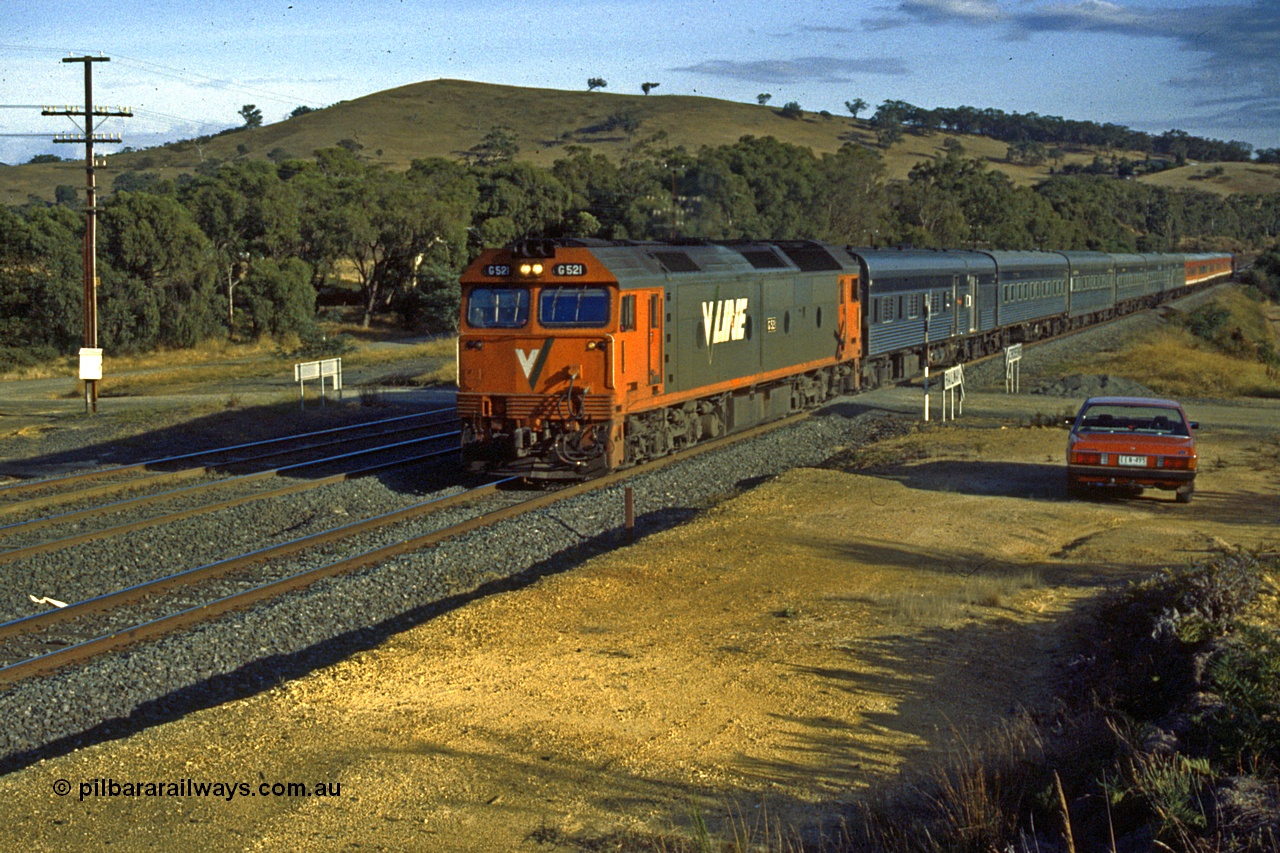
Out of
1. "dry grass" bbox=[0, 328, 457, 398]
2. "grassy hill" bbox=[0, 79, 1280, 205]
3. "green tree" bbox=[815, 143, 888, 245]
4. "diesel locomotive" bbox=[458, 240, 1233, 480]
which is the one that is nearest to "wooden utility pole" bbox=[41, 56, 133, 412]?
"dry grass" bbox=[0, 328, 457, 398]

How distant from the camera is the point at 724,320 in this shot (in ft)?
70.2

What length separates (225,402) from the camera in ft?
101

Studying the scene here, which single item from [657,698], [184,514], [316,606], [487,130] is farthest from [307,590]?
[487,130]

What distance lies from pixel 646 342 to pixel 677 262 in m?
1.97

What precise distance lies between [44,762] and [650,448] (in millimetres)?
13043

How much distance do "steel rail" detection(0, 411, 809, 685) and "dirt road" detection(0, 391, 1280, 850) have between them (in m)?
2.27

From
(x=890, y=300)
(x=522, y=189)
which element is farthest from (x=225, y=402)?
(x=522, y=189)

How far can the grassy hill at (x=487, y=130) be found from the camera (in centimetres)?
14450

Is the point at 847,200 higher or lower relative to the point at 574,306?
higher

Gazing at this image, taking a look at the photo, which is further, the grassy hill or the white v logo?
the grassy hill

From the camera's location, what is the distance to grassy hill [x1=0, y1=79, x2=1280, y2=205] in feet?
474

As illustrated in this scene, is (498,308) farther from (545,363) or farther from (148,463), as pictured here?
(148,463)

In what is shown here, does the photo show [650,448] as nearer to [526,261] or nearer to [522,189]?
[526,261]

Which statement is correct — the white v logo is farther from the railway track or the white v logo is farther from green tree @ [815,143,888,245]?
green tree @ [815,143,888,245]
